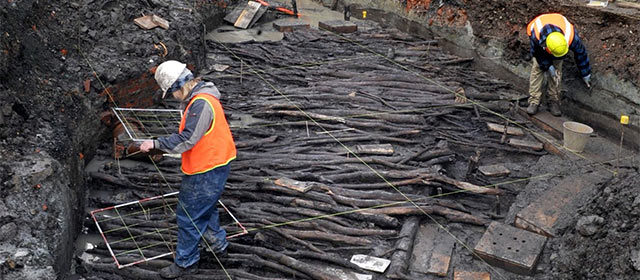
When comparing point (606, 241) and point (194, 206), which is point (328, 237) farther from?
point (606, 241)

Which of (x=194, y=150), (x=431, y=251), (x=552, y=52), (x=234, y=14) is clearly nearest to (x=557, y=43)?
(x=552, y=52)

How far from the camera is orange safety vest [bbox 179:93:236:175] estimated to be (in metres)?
5.49

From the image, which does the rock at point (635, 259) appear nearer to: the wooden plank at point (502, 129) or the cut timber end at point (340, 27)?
the wooden plank at point (502, 129)

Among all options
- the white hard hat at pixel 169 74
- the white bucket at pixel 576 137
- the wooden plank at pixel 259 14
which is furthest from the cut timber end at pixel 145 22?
the white bucket at pixel 576 137

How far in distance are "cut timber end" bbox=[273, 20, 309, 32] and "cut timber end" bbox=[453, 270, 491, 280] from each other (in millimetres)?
9144

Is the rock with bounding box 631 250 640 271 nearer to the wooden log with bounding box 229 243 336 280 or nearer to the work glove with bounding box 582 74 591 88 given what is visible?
the wooden log with bounding box 229 243 336 280

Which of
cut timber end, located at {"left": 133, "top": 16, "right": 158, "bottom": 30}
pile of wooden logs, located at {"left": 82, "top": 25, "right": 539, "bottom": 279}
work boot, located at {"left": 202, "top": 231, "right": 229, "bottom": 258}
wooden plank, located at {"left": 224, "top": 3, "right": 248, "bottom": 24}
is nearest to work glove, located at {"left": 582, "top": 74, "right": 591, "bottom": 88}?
pile of wooden logs, located at {"left": 82, "top": 25, "right": 539, "bottom": 279}

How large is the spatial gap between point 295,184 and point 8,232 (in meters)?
3.03

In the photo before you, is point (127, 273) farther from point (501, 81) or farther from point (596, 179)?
point (501, 81)

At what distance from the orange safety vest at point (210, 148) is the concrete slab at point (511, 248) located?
2677 mm

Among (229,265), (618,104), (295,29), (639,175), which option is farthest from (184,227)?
(295,29)

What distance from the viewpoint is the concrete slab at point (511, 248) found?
5.89m

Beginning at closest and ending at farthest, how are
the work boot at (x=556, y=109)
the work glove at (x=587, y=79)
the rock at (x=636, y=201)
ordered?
the rock at (x=636, y=201)
the work glove at (x=587, y=79)
the work boot at (x=556, y=109)

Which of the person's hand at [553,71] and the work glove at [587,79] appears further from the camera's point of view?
the person's hand at [553,71]
